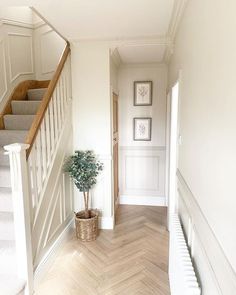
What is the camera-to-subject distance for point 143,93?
13.6 feet

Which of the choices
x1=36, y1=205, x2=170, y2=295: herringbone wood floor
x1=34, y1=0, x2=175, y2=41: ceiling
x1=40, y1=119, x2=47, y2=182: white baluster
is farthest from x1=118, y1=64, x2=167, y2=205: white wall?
x1=40, y1=119, x2=47, y2=182: white baluster

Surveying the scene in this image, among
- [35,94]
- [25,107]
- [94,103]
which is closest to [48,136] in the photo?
[94,103]

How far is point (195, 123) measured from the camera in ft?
5.06

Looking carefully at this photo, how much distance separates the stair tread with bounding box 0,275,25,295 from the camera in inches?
76.3

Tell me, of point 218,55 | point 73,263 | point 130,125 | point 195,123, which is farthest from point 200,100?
point 130,125

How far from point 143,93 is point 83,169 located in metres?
1.86

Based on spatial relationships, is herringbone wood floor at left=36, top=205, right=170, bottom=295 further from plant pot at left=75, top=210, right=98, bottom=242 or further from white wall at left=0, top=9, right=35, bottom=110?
white wall at left=0, top=9, right=35, bottom=110

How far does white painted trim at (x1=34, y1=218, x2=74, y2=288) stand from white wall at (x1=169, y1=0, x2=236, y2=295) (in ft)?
5.18

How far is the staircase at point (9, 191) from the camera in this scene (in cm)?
204

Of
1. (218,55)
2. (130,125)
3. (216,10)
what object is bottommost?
(130,125)

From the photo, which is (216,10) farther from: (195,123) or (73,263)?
(73,263)

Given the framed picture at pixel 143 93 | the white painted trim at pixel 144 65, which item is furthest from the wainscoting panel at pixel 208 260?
the white painted trim at pixel 144 65

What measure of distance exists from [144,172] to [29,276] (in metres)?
2.62

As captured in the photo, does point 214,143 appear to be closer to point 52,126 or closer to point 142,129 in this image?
point 52,126
